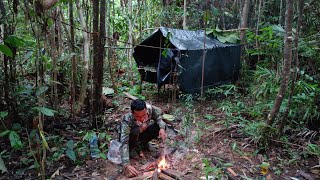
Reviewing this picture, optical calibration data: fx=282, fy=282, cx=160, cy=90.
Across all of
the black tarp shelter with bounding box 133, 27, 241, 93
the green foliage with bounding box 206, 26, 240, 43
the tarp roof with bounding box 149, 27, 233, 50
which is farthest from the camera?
the green foliage with bounding box 206, 26, 240, 43

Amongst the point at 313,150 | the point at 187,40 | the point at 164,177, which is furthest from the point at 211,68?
the point at 164,177

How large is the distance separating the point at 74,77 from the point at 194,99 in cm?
320

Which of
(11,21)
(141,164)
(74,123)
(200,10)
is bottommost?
(141,164)

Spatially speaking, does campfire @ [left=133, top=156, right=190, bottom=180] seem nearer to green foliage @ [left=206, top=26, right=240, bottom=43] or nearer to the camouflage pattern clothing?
the camouflage pattern clothing

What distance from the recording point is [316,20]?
19.7 ft

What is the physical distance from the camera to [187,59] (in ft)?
21.8

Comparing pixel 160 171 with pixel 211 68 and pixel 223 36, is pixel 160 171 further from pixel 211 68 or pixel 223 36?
pixel 223 36

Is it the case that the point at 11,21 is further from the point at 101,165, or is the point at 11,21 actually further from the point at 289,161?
the point at 289,161

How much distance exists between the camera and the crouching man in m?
3.65

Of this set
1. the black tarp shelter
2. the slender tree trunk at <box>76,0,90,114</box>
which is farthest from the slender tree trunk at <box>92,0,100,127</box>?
the black tarp shelter

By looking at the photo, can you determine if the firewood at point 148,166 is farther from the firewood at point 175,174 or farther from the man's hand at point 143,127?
the man's hand at point 143,127

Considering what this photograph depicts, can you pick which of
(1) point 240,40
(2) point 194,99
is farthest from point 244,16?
(2) point 194,99

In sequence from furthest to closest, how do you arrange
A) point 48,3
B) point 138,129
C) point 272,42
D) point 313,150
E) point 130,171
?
point 272,42 < point 313,150 < point 138,129 < point 130,171 < point 48,3

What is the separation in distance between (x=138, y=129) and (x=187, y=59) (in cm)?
304
